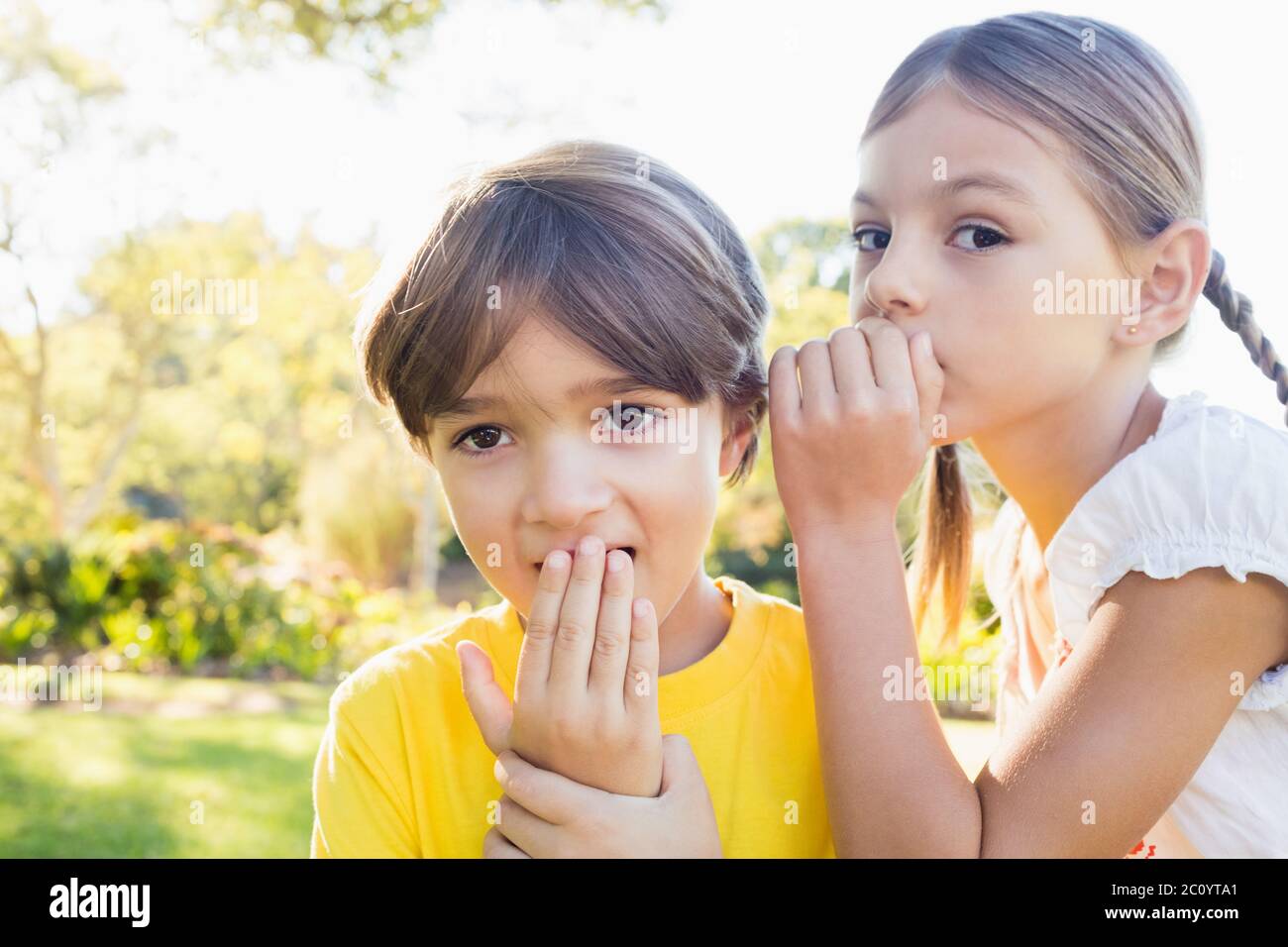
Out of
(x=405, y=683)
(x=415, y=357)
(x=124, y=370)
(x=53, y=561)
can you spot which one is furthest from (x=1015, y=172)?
(x=124, y=370)

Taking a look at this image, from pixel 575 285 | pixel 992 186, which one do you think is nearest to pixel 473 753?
pixel 575 285

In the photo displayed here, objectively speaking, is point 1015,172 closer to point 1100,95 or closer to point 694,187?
point 1100,95

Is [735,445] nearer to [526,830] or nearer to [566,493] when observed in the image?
[566,493]

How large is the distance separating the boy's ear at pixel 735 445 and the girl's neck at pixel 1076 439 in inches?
20.7

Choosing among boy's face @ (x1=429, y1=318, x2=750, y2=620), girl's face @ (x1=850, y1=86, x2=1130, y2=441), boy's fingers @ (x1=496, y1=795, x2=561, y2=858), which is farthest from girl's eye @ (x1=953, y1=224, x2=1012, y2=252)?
boy's fingers @ (x1=496, y1=795, x2=561, y2=858)

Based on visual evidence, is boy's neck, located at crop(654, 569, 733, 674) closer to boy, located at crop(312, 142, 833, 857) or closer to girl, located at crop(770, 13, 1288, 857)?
boy, located at crop(312, 142, 833, 857)

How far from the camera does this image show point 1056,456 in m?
2.27

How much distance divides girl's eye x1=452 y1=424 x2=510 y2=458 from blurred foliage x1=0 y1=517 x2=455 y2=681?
8.32 metres

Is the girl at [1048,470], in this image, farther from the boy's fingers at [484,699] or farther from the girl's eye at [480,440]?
the girl's eye at [480,440]

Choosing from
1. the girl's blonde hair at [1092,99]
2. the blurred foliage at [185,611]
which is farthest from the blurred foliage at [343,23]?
the girl's blonde hair at [1092,99]

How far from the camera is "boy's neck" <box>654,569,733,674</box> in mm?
2070

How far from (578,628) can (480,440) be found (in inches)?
16.3

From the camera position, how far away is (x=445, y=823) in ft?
6.23

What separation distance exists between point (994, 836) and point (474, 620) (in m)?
1.03
